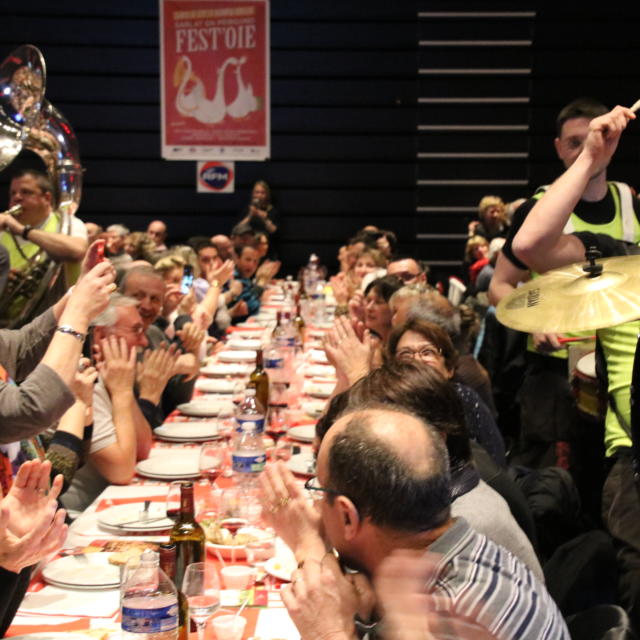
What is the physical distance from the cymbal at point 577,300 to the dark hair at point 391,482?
44cm

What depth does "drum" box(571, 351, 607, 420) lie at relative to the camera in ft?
9.55

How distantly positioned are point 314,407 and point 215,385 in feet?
2.21

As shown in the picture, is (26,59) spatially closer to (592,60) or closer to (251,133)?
(251,133)

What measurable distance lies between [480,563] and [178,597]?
20.5 inches

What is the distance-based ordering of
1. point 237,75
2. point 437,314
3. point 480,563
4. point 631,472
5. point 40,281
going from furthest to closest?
point 237,75
point 40,281
point 437,314
point 631,472
point 480,563

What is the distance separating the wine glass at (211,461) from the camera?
2.32 metres

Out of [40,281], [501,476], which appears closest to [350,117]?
[40,281]

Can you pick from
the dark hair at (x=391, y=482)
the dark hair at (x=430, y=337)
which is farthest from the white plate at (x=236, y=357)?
the dark hair at (x=391, y=482)

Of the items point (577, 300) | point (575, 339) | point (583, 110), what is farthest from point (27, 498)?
point (575, 339)

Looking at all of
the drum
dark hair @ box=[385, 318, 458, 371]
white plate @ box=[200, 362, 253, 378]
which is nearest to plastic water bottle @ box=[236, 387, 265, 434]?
dark hair @ box=[385, 318, 458, 371]

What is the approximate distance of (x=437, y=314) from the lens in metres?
3.21

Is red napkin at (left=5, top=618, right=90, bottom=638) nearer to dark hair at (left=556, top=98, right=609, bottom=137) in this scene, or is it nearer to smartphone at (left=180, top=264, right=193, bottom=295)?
dark hair at (left=556, top=98, right=609, bottom=137)

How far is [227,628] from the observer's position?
164 cm

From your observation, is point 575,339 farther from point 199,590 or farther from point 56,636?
point 56,636
